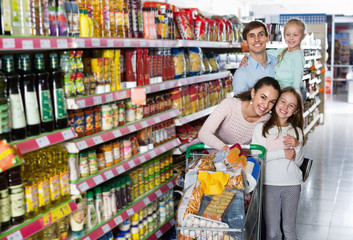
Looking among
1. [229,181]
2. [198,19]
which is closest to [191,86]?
[198,19]

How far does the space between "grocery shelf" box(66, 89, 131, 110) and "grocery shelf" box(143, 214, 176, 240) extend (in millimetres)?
1317

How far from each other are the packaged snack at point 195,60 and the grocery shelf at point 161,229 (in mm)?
1503

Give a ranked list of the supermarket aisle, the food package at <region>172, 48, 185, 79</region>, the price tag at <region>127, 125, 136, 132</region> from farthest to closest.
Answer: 1. the supermarket aisle
2. the food package at <region>172, 48, 185, 79</region>
3. the price tag at <region>127, 125, 136, 132</region>

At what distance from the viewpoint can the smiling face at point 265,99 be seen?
3145 millimetres

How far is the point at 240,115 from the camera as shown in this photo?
340 centimetres

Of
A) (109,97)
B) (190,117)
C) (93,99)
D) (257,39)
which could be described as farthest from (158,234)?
(257,39)

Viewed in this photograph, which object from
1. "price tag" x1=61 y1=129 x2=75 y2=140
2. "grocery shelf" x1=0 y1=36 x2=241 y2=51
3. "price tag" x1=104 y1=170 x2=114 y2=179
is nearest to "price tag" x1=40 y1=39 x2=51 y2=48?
"grocery shelf" x1=0 y1=36 x2=241 y2=51

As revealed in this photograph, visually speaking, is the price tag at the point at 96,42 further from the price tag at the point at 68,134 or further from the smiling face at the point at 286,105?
the smiling face at the point at 286,105

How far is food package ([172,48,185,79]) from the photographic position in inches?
171

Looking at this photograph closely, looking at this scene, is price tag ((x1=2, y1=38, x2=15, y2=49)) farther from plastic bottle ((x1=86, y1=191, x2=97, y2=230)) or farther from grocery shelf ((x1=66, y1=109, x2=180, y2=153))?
plastic bottle ((x1=86, y1=191, x2=97, y2=230))

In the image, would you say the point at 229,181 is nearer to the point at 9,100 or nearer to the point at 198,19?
the point at 9,100

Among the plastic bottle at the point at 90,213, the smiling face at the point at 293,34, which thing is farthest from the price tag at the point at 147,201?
the smiling face at the point at 293,34

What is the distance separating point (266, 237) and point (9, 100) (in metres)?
2.13

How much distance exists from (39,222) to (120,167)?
0.98m
